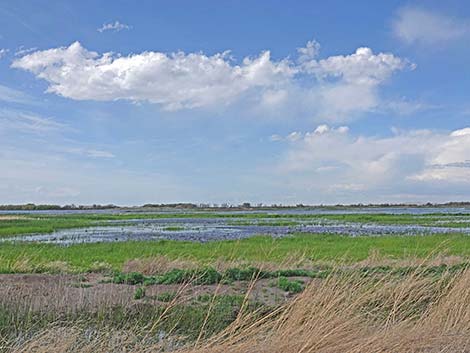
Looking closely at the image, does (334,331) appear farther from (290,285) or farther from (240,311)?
(290,285)

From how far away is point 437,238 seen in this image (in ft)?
107

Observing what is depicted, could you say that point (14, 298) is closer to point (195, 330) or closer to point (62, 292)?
point (62, 292)

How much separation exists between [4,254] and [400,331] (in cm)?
2230

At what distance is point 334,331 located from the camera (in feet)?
17.8

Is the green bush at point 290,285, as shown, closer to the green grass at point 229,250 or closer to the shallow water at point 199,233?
the green grass at point 229,250

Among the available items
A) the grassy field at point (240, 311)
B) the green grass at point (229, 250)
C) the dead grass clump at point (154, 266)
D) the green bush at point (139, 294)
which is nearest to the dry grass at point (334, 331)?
the grassy field at point (240, 311)

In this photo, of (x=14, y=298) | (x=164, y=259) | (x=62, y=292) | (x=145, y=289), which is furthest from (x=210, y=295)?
(x=164, y=259)

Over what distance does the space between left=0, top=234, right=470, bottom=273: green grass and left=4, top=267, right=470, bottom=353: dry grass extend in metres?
12.3

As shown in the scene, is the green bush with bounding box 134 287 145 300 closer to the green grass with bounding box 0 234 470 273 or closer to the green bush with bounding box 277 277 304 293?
the green bush with bounding box 277 277 304 293

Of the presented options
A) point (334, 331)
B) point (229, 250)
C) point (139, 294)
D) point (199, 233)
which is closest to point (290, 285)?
point (139, 294)

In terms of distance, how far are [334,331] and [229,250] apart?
21066mm

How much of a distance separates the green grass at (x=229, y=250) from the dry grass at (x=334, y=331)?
12.3 meters

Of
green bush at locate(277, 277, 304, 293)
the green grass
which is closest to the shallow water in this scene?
the green grass

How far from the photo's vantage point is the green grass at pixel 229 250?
2162 cm
